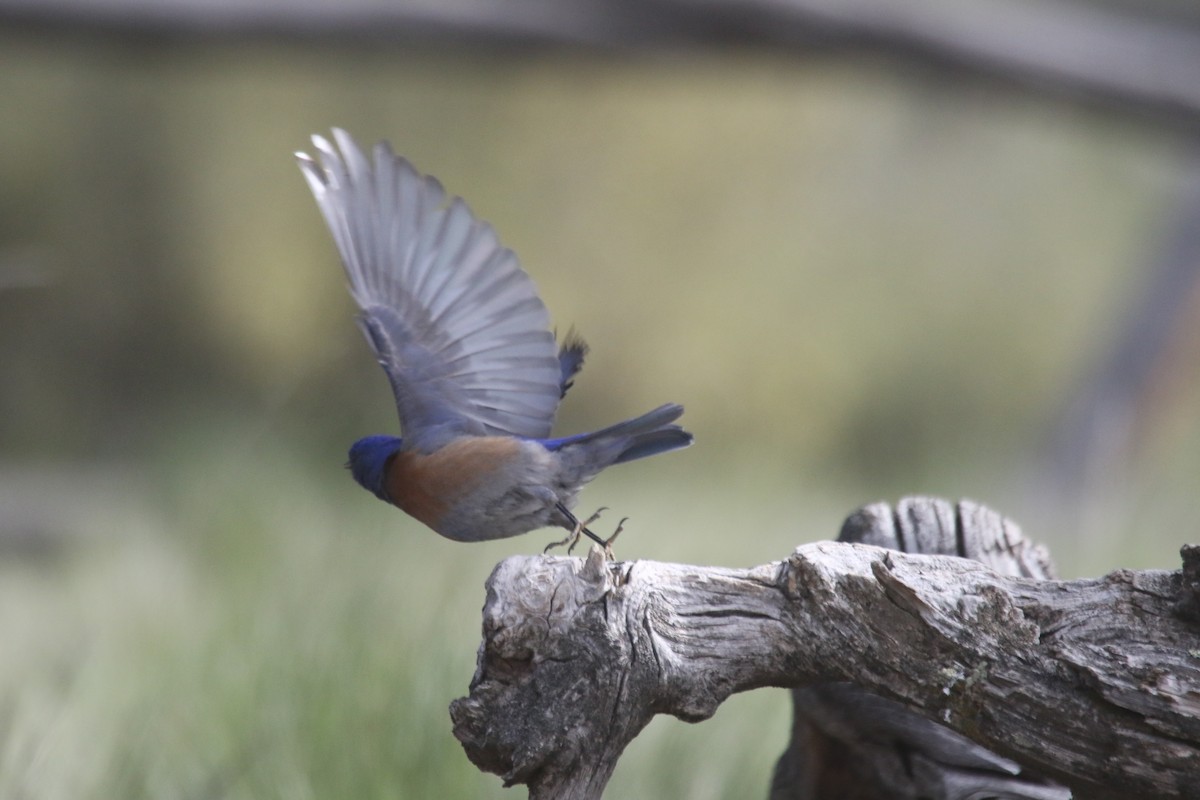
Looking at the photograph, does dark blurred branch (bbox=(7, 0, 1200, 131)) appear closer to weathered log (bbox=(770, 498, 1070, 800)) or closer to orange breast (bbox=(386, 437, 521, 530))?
weathered log (bbox=(770, 498, 1070, 800))

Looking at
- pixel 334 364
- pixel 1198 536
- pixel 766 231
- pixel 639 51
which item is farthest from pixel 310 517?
pixel 766 231

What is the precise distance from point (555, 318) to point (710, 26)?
7.95ft

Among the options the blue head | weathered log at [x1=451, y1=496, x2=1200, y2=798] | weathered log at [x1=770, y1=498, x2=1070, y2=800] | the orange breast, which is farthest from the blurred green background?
weathered log at [x1=451, y1=496, x2=1200, y2=798]

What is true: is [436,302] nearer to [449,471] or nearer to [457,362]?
[457,362]

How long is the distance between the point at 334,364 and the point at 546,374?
4241 millimetres

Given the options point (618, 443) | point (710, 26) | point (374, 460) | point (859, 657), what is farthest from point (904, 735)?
point (710, 26)

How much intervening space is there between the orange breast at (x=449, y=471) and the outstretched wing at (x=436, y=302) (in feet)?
0.20

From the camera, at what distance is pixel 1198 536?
15.8 ft

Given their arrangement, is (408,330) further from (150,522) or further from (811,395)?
(811,395)

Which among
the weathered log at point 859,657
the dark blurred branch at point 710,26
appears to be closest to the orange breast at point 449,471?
the weathered log at point 859,657

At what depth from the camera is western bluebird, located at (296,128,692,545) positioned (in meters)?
1.84

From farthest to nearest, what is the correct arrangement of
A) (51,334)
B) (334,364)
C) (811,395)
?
(811,395) → (51,334) → (334,364)

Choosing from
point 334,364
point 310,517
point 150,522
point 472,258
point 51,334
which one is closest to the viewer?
point 472,258

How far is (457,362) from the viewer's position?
1927 millimetres
